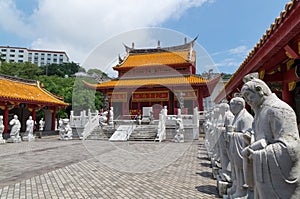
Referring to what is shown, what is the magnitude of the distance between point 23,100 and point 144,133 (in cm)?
962

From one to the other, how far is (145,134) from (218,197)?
37.8 feet

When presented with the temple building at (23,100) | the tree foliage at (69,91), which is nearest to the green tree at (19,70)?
the tree foliage at (69,91)

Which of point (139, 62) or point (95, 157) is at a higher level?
point (139, 62)

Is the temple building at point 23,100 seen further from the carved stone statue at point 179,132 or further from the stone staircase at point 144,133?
the carved stone statue at point 179,132

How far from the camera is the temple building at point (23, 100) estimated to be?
1656 cm

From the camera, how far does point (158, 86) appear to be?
2128 centimetres

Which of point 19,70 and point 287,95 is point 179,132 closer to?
point 287,95

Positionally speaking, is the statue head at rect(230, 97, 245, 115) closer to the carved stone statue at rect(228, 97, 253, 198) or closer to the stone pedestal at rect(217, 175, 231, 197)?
the carved stone statue at rect(228, 97, 253, 198)

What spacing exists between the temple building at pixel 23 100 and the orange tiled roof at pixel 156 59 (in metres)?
8.43

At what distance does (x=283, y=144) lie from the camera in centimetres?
188

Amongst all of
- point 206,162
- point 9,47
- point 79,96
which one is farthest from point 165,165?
point 9,47

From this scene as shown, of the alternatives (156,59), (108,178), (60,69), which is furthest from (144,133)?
(60,69)

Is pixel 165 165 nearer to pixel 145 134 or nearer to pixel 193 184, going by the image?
pixel 193 184

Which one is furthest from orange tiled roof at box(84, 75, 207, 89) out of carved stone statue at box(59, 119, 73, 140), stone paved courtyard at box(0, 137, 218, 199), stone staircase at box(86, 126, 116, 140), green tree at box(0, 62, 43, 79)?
green tree at box(0, 62, 43, 79)
